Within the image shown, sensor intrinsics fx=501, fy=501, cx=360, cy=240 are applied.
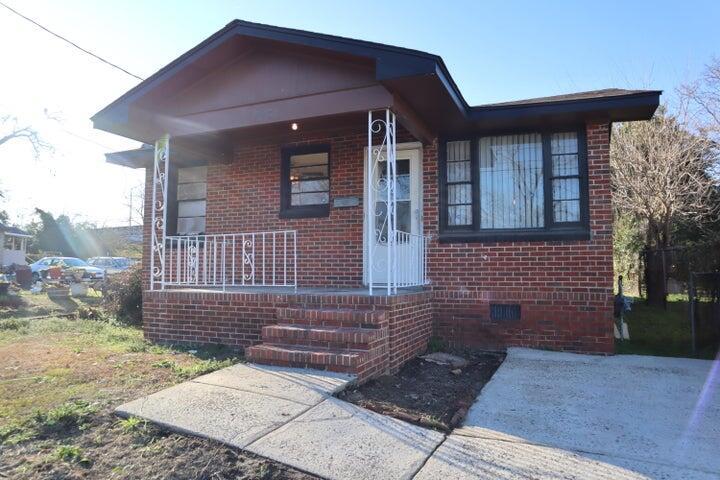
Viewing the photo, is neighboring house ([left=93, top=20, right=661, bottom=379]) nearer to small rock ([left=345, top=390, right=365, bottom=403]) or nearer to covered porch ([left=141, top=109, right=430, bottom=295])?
covered porch ([left=141, top=109, right=430, bottom=295])

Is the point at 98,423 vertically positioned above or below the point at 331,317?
below

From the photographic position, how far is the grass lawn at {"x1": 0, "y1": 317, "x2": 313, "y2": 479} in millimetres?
2990

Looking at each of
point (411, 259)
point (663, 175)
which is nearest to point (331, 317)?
point (411, 259)

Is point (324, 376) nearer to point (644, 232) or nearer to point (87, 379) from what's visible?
point (87, 379)

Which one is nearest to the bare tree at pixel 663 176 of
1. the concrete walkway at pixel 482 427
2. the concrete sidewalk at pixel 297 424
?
the concrete walkway at pixel 482 427

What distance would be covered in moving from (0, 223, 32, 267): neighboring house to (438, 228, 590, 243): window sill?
39427mm

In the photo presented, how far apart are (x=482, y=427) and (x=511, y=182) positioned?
4048 millimetres

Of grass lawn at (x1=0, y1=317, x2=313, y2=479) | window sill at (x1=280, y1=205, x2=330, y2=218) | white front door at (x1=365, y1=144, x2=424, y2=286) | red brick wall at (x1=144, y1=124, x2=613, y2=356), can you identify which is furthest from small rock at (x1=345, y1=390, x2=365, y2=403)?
window sill at (x1=280, y1=205, x2=330, y2=218)

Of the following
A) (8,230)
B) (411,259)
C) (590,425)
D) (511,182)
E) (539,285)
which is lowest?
(590,425)

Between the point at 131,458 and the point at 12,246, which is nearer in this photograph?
the point at 131,458

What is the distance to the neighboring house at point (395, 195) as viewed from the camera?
19.1 ft

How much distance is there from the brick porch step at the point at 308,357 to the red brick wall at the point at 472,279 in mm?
967

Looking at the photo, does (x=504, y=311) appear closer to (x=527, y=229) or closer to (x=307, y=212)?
(x=527, y=229)

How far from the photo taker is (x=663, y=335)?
8234mm
